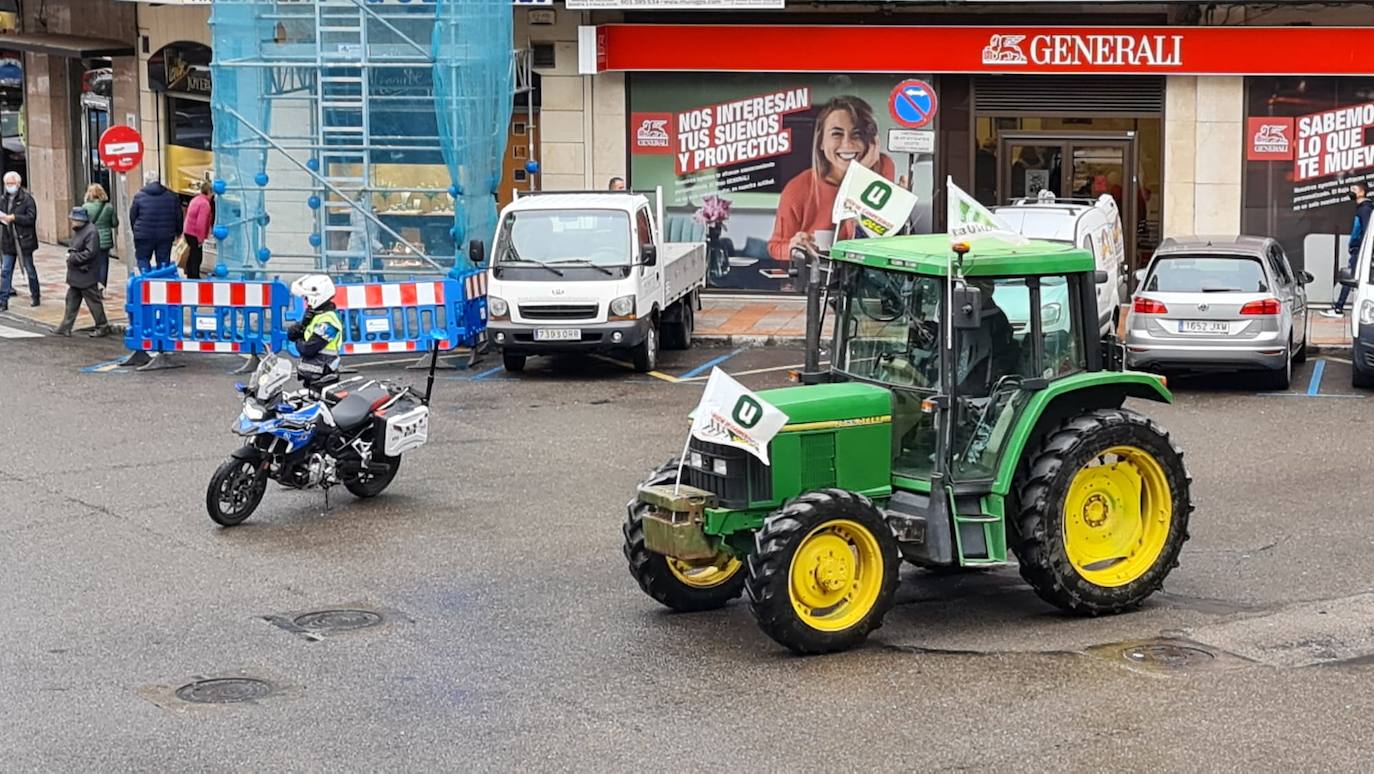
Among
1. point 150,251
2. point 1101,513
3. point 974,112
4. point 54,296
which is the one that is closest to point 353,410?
point 1101,513

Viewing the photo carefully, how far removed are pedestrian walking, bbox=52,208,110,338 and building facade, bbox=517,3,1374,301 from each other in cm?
697

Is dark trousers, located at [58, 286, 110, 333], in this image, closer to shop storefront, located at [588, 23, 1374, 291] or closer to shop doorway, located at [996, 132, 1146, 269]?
shop storefront, located at [588, 23, 1374, 291]

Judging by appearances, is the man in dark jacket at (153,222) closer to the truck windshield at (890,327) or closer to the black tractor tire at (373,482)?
the black tractor tire at (373,482)

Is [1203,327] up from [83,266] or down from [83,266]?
down

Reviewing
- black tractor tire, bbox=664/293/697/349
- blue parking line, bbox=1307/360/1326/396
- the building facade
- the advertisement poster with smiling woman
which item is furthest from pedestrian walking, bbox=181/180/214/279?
blue parking line, bbox=1307/360/1326/396

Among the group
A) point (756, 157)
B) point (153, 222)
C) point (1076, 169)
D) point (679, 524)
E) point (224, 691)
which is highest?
point (756, 157)

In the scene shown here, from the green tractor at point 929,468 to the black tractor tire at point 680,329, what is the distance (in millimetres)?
11479

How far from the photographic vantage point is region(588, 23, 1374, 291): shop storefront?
25.1m

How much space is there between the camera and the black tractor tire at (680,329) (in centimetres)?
2270

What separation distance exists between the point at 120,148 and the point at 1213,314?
1348 cm

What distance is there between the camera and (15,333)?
23766mm

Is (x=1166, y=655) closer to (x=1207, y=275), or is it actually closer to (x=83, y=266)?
(x=1207, y=275)

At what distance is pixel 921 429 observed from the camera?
10562 mm

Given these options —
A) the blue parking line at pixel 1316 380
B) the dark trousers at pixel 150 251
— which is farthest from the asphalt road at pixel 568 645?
the dark trousers at pixel 150 251
